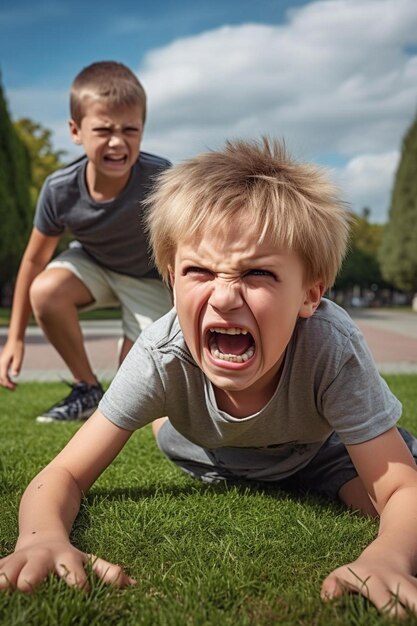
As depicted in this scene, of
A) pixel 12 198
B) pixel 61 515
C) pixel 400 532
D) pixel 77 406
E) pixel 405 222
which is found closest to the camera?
pixel 400 532

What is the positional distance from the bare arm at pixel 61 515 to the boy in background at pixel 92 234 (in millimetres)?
2024

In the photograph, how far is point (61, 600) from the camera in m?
1.70

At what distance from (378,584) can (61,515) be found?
37.7 inches

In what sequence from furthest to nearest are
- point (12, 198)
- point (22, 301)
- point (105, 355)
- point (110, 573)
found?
point (12, 198)
point (105, 355)
point (22, 301)
point (110, 573)

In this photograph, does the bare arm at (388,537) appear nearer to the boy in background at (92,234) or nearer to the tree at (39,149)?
the boy in background at (92,234)

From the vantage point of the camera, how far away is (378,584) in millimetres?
1723

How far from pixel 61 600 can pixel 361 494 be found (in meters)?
1.30

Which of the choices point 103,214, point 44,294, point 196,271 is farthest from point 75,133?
point 196,271

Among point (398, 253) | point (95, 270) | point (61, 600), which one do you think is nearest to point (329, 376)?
point (61, 600)

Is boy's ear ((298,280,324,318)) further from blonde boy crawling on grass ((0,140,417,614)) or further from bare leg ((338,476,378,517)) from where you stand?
bare leg ((338,476,378,517))

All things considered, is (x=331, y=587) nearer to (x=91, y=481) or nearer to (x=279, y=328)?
(x=279, y=328)

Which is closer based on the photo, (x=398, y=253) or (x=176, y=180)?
(x=176, y=180)

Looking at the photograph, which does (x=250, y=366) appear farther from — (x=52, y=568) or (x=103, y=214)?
(x=103, y=214)

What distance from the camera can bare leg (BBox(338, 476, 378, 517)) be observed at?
2582mm
